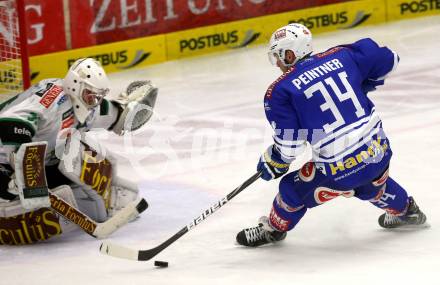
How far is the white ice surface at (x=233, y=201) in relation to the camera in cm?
505

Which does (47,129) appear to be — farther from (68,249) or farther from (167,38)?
(167,38)

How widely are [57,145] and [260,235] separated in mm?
1108

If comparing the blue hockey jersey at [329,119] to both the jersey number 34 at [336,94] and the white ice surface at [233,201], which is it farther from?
the white ice surface at [233,201]

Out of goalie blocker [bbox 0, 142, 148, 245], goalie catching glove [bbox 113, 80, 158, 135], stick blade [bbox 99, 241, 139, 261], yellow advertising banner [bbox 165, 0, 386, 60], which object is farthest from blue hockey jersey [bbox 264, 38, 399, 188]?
yellow advertising banner [bbox 165, 0, 386, 60]

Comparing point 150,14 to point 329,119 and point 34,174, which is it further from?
point 329,119

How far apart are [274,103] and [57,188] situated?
127cm

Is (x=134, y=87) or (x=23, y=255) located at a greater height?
(x=134, y=87)

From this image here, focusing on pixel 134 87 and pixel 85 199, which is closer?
pixel 85 199

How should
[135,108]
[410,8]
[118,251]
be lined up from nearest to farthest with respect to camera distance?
1. [118,251]
2. [135,108]
3. [410,8]

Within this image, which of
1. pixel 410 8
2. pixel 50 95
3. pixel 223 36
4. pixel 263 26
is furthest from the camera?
pixel 410 8

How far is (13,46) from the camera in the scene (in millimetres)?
7664

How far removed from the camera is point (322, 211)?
19.4ft

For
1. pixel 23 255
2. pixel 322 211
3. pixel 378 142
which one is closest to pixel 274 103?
pixel 378 142

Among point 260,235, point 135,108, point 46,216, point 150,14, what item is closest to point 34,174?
point 46,216
